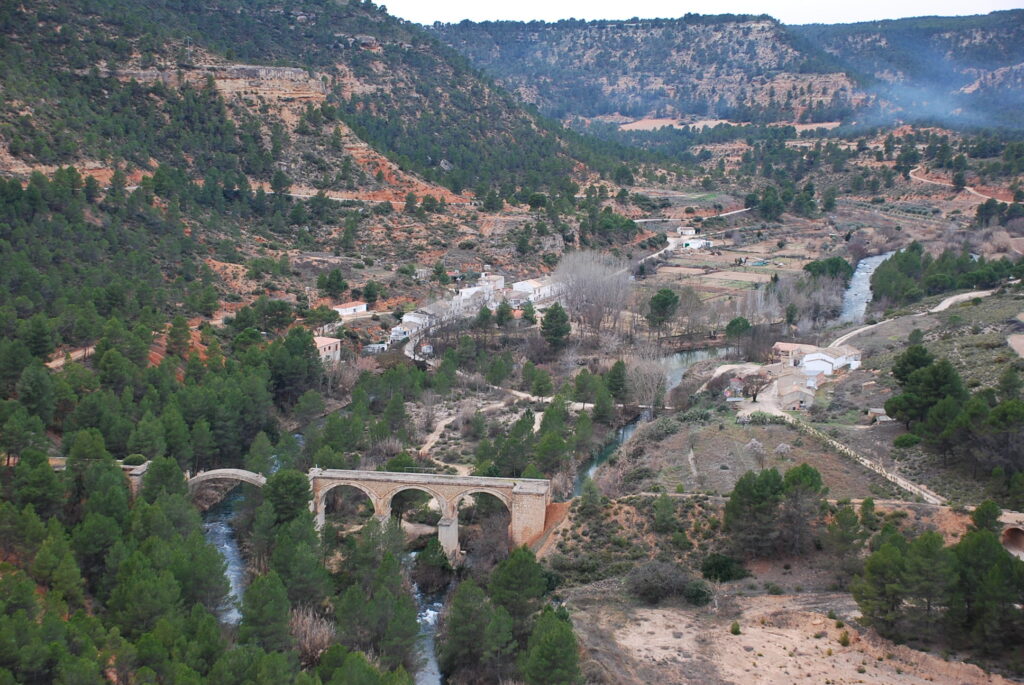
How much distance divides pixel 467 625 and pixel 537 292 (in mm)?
43794

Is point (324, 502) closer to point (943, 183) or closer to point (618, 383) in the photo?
point (618, 383)

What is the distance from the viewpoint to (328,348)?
57.6m

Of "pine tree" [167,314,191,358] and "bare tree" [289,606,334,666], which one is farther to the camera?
"pine tree" [167,314,191,358]

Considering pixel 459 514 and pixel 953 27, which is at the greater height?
pixel 953 27

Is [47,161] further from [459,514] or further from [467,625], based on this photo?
[467,625]

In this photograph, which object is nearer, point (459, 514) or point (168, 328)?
point (459, 514)

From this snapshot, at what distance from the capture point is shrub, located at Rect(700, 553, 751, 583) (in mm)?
33375

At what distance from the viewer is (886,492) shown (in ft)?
119

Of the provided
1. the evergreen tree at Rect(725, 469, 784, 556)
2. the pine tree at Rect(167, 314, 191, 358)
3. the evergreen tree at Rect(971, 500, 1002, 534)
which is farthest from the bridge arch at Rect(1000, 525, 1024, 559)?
the pine tree at Rect(167, 314, 191, 358)

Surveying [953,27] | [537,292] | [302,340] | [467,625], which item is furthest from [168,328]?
[953,27]

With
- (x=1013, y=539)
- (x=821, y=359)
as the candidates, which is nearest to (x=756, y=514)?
(x=1013, y=539)

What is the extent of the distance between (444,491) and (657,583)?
8.84 m

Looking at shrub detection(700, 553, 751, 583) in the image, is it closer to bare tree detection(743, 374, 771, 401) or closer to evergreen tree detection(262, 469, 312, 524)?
evergreen tree detection(262, 469, 312, 524)

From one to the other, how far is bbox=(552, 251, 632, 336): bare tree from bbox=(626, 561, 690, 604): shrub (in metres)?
32.4
